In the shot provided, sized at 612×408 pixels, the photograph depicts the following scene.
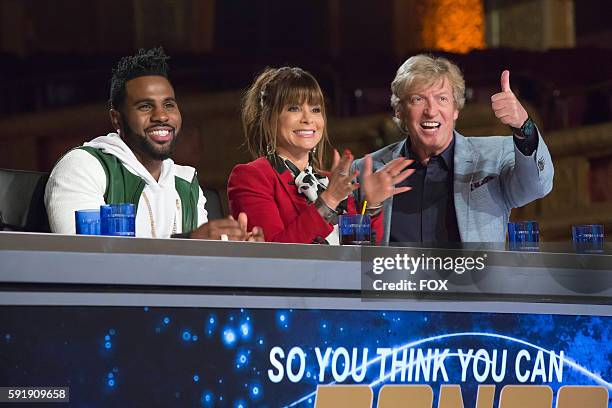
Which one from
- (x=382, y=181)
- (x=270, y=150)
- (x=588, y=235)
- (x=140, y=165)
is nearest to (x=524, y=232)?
(x=588, y=235)

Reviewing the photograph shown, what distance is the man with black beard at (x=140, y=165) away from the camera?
6.65 feet

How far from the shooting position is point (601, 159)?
5254mm

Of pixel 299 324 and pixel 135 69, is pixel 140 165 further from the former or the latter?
pixel 299 324

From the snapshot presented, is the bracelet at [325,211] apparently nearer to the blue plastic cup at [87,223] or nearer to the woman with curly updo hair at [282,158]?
the woman with curly updo hair at [282,158]

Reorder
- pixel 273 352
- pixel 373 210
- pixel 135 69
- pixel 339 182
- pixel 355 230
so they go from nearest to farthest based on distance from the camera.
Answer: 1. pixel 273 352
2. pixel 355 230
3. pixel 339 182
4. pixel 373 210
5. pixel 135 69

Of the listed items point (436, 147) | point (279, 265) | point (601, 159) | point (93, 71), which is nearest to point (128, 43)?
point (93, 71)

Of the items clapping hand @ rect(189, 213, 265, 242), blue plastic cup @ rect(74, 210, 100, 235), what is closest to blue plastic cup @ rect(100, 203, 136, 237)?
blue plastic cup @ rect(74, 210, 100, 235)

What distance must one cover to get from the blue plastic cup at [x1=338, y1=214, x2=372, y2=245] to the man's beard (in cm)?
48

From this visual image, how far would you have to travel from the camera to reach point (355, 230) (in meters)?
1.87

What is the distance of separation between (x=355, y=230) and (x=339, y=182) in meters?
0.14

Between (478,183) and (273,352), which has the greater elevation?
(478,183)

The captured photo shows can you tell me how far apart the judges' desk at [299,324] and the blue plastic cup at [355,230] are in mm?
82

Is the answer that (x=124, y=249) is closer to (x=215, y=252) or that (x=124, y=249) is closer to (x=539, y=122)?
(x=215, y=252)

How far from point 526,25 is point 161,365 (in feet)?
14.8
